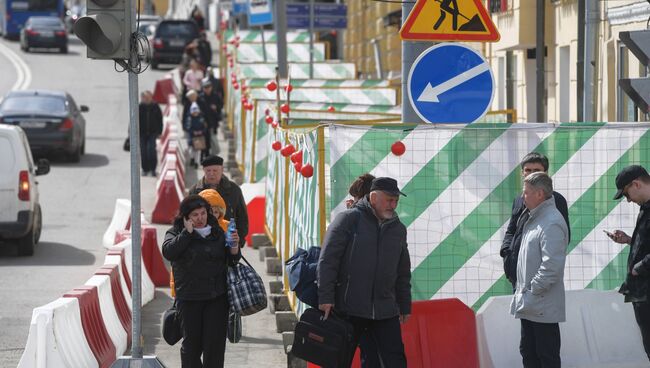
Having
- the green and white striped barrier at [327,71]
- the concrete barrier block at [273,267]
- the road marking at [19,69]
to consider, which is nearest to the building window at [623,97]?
the concrete barrier block at [273,267]

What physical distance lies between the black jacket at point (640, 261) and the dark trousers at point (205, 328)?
258 centimetres

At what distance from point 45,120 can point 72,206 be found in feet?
17.0

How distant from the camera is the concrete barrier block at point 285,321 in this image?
1277 cm

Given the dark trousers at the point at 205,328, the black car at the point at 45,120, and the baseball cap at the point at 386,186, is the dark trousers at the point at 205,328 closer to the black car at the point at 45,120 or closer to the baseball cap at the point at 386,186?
the baseball cap at the point at 386,186

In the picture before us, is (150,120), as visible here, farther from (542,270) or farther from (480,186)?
(542,270)

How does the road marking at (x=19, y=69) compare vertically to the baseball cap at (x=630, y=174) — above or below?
above

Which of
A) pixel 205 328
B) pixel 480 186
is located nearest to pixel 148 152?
pixel 480 186

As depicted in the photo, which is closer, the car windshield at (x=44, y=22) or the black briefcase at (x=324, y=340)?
the black briefcase at (x=324, y=340)

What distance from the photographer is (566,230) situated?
29.4 ft

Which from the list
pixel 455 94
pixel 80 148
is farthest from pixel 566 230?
pixel 80 148

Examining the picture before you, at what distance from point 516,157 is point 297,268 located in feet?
7.87

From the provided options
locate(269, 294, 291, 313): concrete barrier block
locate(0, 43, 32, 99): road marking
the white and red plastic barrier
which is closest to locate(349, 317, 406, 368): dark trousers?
locate(269, 294, 291, 313): concrete barrier block

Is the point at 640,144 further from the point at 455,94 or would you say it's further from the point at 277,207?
the point at 277,207

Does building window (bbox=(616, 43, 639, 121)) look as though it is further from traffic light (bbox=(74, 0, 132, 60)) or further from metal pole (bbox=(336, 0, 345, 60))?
metal pole (bbox=(336, 0, 345, 60))
